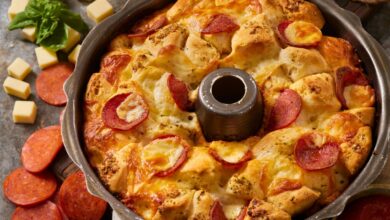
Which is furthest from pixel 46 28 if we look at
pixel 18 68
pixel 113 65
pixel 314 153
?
pixel 314 153

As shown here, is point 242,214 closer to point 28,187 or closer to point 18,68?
point 28,187

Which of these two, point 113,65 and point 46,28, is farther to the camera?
point 46,28

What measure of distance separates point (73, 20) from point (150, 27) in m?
1.32

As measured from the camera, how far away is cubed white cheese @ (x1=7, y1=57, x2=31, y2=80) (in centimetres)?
554

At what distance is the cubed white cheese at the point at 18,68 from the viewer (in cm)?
554

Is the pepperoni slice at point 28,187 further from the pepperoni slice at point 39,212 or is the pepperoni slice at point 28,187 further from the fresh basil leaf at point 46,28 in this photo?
the fresh basil leaf at point 46,28

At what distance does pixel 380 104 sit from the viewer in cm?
419

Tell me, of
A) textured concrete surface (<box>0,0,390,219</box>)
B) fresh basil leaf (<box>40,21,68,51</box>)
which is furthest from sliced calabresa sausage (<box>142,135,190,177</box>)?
fresh basil leaf (<box>40,21,68,51</box>)

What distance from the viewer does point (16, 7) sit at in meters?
5.77

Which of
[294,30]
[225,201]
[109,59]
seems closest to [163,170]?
[225,201]

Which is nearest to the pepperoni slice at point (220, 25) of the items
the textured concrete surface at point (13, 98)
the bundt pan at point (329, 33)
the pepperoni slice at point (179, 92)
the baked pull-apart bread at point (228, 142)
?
the baked pull-apart bread at point (228, 142)

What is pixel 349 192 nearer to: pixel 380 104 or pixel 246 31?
pixel 380 104

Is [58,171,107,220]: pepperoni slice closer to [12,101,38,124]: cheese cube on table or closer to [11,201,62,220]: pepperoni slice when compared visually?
[11,201,62,220]: pepperoni slice

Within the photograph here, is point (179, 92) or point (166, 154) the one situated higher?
point (179, 92)
